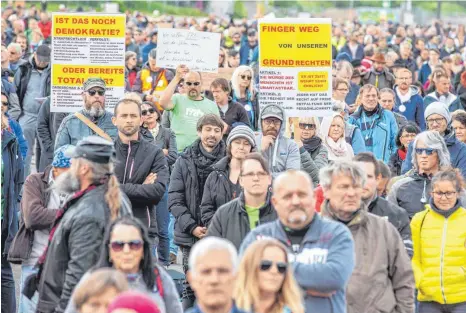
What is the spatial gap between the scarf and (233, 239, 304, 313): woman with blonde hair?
6.18 metres

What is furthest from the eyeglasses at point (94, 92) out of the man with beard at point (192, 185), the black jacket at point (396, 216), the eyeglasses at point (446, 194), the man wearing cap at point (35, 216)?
the black jacket at point (396, 216)

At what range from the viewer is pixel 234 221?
841 centimetres

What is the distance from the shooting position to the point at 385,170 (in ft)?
30.0

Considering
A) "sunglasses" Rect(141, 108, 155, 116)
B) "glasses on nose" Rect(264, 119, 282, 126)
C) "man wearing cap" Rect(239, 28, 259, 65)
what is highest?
"man wearing cap" Rect(239, 28, 259, 65)

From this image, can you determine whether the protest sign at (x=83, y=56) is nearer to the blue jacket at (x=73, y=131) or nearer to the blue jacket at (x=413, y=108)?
the blue jacket at (x=73, y=131)

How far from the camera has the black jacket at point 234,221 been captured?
27.5ft

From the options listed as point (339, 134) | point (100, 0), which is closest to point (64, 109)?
point (339, 134)

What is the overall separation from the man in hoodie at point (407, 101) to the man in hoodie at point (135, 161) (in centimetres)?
755

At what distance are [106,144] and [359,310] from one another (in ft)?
5.53

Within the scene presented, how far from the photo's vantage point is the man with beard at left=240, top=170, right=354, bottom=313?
6898mm

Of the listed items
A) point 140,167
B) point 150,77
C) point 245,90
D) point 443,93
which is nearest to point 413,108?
point 443,93

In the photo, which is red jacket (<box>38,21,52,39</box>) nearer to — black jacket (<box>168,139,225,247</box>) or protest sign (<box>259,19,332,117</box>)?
protest sign (<box>259,19,332,117</box>)

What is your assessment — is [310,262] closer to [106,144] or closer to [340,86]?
[106,144]

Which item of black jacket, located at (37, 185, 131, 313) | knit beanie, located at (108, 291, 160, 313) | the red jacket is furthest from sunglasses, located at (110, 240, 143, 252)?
the red jacket
